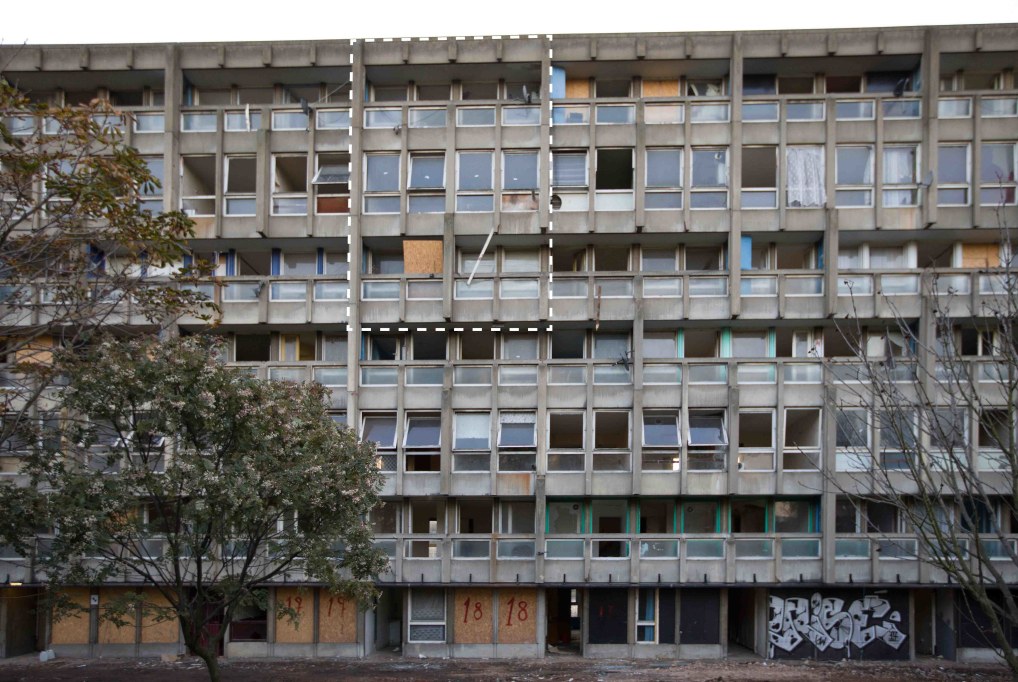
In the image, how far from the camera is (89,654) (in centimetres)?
2638

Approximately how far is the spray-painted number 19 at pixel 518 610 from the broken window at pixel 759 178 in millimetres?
14489

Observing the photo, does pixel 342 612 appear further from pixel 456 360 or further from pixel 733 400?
pixel 733 400

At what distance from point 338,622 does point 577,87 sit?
19338 mm

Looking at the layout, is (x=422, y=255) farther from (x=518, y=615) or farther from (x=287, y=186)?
(x=518, y=615)

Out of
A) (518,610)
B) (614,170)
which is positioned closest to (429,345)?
(614,170)

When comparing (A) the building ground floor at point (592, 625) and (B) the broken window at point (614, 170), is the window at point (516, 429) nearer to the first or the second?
(A) the building ground floor at point (592, 625)

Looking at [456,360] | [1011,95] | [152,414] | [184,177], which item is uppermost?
[1011,95]

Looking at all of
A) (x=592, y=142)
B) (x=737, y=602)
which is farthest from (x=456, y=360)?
(x=737, y=602)

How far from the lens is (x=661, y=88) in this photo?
95.2 feet

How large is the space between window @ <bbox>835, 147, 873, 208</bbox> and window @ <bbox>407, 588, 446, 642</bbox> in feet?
59.0

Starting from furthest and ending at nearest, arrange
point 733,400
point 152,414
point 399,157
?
point 399,157
point 733,400
point 152,414

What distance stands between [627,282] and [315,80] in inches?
510

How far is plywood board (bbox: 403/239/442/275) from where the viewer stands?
27688 millimetres

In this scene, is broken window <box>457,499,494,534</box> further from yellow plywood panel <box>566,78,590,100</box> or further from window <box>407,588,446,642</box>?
yellow plywood panel <box>566,78,590,100</box>
